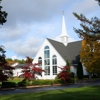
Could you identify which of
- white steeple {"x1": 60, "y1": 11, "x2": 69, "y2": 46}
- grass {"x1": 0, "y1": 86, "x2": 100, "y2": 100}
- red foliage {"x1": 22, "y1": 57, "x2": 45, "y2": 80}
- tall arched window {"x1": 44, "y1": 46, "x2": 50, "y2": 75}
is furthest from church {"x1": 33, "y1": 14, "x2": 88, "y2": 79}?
grass {"x1": 0, "y1": 86, "x2": 100, "y2": 100}

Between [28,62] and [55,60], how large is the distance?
15.8 m

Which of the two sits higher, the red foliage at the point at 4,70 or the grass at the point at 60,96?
the red foliage at the point at 4,70

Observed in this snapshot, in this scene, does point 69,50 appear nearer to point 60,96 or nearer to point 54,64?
point 54,64

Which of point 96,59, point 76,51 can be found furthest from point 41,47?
point 96,59

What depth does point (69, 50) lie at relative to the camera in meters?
47.1

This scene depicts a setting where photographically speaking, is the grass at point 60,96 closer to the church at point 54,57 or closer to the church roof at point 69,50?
the church at point 54,57

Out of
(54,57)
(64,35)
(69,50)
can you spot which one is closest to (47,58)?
(54,57)

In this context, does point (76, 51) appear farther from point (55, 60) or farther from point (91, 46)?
point (91, 46)

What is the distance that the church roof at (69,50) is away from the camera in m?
43.3

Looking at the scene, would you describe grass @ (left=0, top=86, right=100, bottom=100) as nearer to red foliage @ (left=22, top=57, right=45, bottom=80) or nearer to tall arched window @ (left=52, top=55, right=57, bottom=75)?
red foliage @ (left=22, top=57, right=45, bottom=80)

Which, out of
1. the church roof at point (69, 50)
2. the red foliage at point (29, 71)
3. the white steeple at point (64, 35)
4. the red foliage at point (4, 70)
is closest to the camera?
the red foliage at point (4, 70)

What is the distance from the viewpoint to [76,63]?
42.6 m

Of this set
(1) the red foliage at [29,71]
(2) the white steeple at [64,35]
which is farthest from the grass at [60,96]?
(2) the white steeple at [64,35]

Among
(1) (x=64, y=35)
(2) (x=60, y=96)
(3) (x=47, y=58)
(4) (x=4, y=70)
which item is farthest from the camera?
(1) (x=64, y=35)
